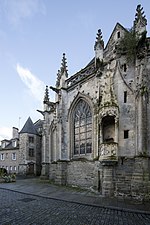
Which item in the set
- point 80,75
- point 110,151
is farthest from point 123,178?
point 80,75

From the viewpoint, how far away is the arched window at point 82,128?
15.3m

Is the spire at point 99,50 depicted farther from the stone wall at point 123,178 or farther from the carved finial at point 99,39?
the stone wall at point 123,178

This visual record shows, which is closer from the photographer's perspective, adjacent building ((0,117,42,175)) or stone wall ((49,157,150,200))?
stone wall ((49,157,150,200))

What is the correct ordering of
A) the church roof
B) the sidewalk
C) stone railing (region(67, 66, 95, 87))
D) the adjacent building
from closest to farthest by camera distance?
the sidewalk
stone railing (region(67, 66, 95, 87))
the adjacent building
the church roof

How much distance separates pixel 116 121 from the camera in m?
11.7

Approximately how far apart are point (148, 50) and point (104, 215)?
9226 mm

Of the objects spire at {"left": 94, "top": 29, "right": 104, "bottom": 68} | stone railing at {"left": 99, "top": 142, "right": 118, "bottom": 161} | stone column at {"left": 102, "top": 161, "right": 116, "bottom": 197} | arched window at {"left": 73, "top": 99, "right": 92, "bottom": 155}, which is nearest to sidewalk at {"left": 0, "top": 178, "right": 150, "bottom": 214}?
stone column at {"left": 102, "top": 161, "right": 116, "bottom": 197}

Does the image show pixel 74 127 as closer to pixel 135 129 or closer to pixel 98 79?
pixel 98 79

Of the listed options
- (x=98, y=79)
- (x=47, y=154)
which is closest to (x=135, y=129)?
(x=98, y=79)

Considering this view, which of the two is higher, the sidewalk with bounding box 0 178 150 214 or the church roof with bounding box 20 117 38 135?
the church roof with bounding box 20 117 38 135

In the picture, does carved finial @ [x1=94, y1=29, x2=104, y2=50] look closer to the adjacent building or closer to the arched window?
the arched window

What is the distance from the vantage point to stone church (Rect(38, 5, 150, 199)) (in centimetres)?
1079

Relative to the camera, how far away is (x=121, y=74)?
12219 millimetres

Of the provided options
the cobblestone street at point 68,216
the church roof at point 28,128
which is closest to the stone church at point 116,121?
the cobblestone street at point 68,216
